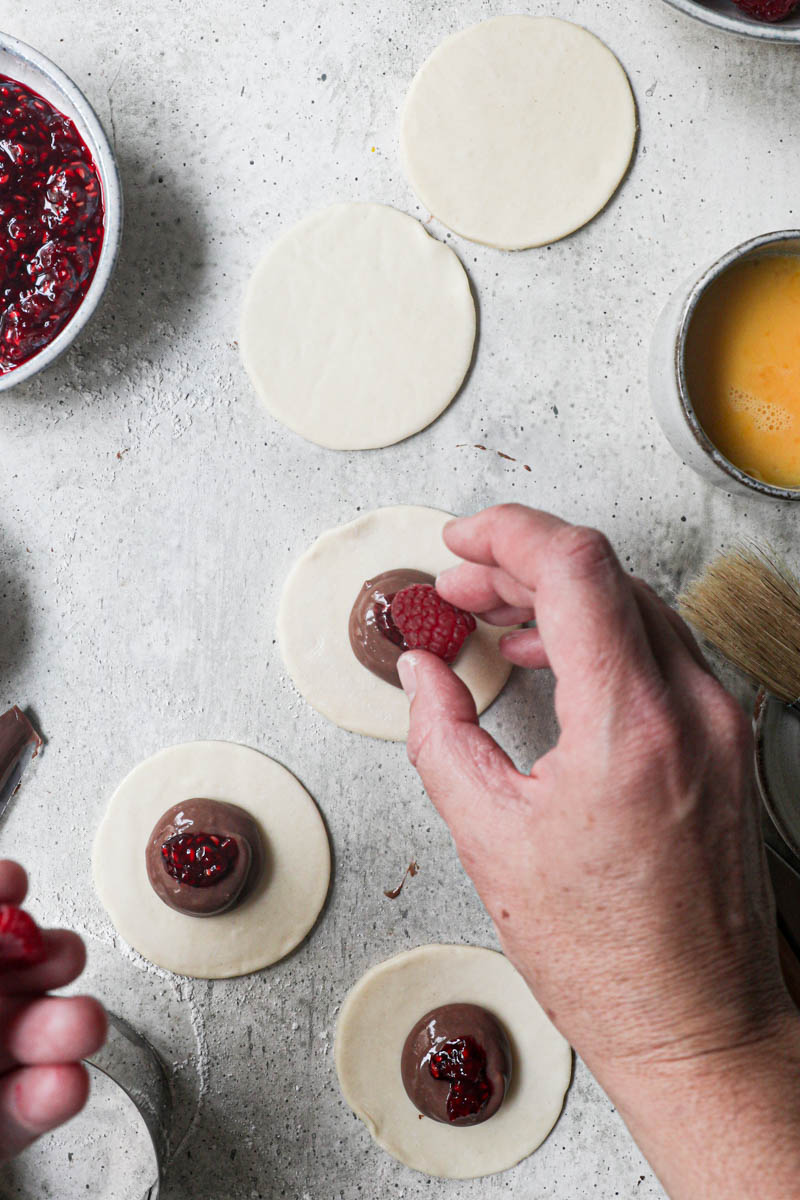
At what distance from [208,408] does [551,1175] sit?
1.54m

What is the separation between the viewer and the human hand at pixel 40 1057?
978 millimetres

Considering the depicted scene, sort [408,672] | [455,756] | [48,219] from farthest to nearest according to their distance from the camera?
[48,219]
[408,672]
[455,756]

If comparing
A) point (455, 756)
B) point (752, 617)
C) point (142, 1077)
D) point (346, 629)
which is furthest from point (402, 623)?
point (142, 1077)

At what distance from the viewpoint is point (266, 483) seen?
1616 millimetres

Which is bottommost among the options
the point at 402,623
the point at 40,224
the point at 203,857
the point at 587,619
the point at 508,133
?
the point at 203,857

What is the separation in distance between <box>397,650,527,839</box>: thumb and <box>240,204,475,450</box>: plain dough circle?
0.53 metres

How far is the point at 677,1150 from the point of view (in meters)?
1.03

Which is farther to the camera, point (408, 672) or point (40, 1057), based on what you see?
point (408, 672)

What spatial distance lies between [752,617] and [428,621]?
1.88ft

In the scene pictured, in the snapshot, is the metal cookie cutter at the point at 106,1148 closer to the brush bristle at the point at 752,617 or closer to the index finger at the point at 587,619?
the index finger at the point at 587,619

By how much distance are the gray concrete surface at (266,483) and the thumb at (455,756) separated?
15.0 inches

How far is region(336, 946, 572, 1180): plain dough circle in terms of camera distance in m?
1.52

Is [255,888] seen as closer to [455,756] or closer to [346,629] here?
[346,629]

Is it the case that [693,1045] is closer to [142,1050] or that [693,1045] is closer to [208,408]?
[142,1050]
